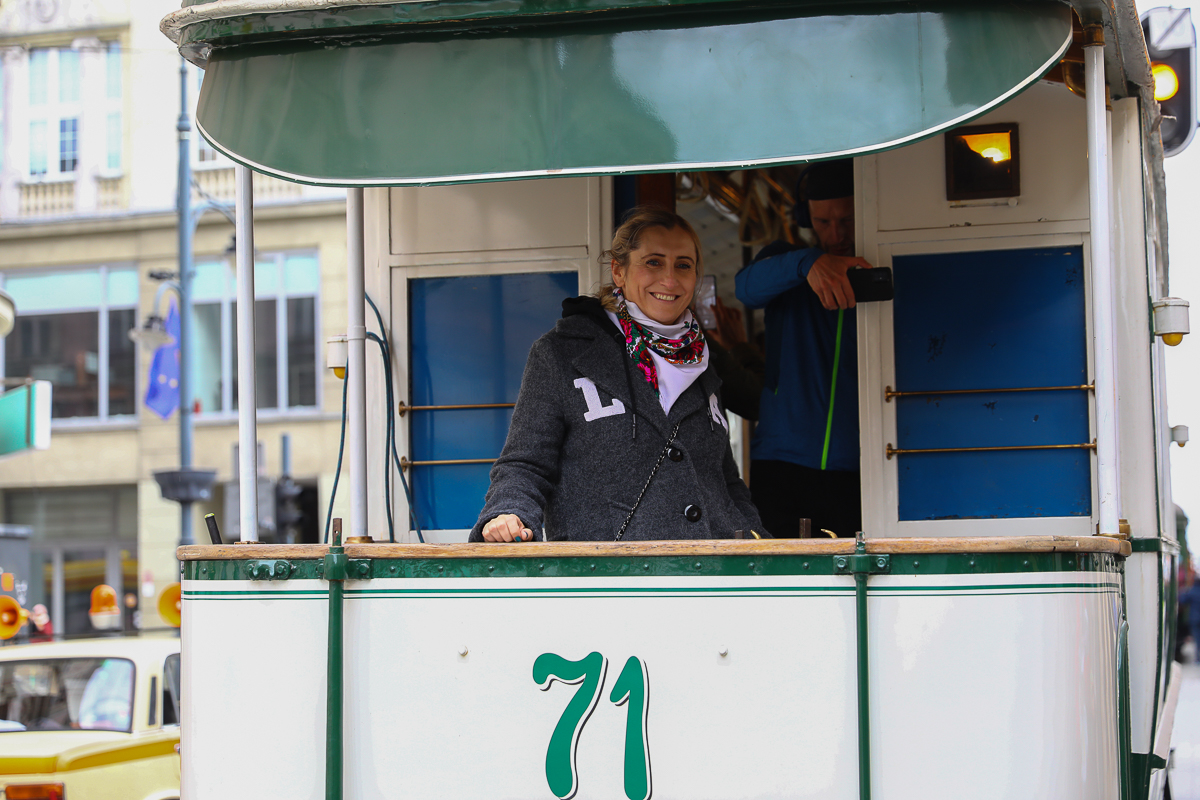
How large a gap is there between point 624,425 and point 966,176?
1767 millimetres

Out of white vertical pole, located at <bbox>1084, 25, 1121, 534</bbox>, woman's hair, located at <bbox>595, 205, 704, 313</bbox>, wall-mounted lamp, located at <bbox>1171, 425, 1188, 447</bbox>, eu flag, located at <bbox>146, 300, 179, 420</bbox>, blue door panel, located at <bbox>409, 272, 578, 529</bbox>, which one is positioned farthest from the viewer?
eu flag, located at <bbox>146, 300, 179, 420</bbox>

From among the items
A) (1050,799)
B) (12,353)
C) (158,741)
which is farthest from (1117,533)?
(12,353)

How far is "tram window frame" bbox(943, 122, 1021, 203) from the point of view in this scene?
4.61m

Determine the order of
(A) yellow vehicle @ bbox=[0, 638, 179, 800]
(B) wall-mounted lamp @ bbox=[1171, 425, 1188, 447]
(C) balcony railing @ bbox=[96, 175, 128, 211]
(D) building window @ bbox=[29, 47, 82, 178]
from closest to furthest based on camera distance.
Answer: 1. (B) wall-mounted lamp @ bbox=[1171, 425, 1188, 447]
2. (A) yellow vehicle @ bbox=[0, 638, 179, 800]
3. (C) balcony railing @ bbox=[96, 175, 128, 211]
4. (D) building window @ bbox=[29, 47, 82, 178]

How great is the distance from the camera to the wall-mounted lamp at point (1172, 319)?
13.9 ft


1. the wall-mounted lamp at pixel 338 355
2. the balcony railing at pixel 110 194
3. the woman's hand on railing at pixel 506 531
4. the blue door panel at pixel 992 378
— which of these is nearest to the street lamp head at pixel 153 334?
the balcony railing at pixel 110 194

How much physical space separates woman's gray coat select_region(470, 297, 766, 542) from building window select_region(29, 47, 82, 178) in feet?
74.7

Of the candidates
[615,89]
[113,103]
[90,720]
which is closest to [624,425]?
[615,89]

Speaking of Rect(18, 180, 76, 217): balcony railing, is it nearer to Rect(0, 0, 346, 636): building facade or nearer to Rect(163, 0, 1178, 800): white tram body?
Rect(0, 0, 346, 636): building facade

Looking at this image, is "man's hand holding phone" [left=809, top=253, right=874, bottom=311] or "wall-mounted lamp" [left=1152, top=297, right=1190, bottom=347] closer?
"wall-mounted lamp" [left=1152, top=297, right=1190, bottom=347]

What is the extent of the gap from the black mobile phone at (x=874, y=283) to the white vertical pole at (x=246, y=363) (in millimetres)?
2005

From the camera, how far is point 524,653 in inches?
126

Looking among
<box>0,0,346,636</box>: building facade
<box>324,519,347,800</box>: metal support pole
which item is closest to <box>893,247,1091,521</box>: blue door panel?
<box>324,519,347,800</box>: metal support pole

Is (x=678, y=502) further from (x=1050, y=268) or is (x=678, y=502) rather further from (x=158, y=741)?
(x=158, y=741)
